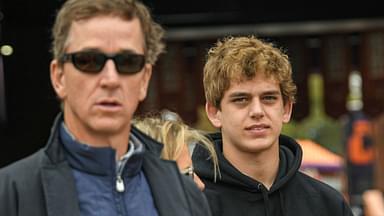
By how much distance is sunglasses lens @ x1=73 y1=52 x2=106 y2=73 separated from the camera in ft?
7.94

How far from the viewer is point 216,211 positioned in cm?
329

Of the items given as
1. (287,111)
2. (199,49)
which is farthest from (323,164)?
(287,111)

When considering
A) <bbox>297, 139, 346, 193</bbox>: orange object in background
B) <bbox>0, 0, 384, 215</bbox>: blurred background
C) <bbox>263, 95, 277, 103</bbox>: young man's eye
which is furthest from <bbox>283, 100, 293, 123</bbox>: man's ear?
<bbox>297, 139, 346, 193</bbox>: orange object in background

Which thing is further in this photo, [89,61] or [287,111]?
[287,111]

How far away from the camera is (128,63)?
246 centimetres

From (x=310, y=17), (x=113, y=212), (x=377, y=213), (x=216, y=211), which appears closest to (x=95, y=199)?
(x=113, y=212)

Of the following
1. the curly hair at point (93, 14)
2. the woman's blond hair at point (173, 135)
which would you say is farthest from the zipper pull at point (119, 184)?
the woman's blond hair at point (173, 135)

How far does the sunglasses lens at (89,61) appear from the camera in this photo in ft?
7.94

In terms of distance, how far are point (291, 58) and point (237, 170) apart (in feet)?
15.6

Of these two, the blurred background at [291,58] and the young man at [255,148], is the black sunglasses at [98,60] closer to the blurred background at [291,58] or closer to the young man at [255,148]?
the young man at [255,148]

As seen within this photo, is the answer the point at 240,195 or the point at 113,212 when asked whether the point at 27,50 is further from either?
the point at 113,212

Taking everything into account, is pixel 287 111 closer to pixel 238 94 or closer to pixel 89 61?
pixel 238 94

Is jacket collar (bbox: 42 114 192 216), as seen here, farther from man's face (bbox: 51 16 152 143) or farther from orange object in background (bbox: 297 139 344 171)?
orange object in background (bbox: 297 139 344 171)

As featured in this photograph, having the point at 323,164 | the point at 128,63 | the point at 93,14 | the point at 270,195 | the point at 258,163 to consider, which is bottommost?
the point at 323,164
